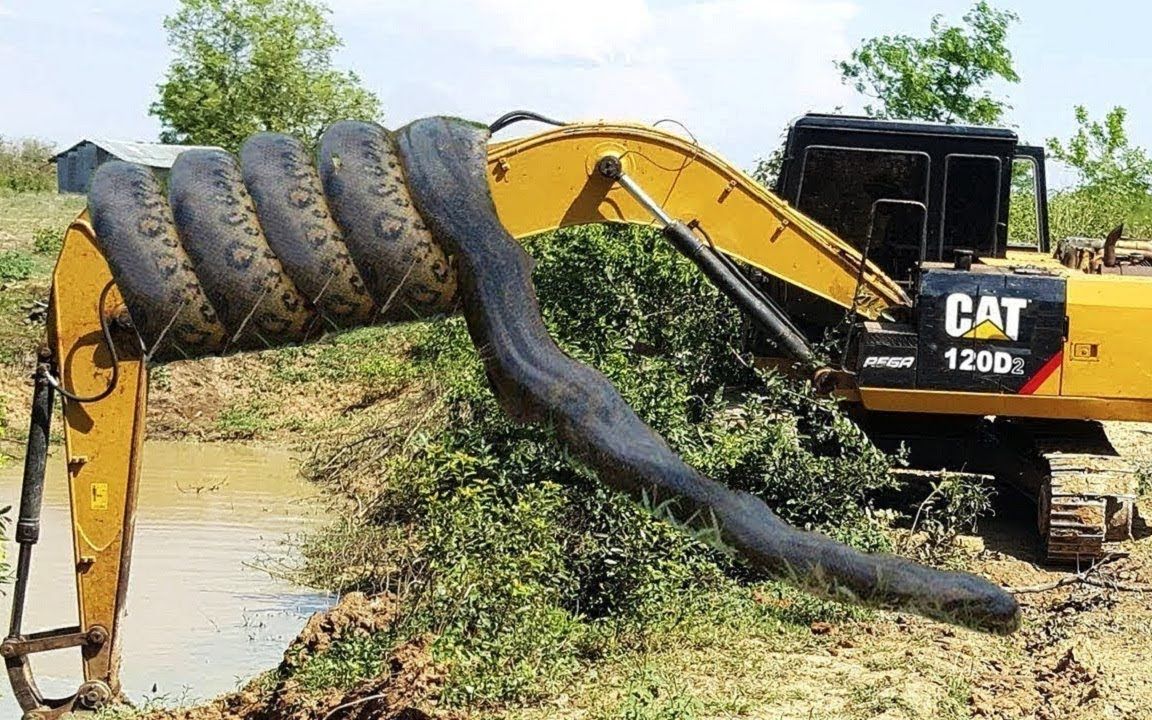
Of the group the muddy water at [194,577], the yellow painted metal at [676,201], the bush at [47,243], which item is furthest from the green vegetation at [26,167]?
the yellow painted metal at [676,201]

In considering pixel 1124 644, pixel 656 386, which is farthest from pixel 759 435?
pixel 1124 644

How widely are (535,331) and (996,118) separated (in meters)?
23.6

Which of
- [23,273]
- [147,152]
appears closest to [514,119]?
[23,273]

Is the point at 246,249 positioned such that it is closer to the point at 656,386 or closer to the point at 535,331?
the point at 535,331

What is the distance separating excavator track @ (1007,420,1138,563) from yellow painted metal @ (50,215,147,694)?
626 cm

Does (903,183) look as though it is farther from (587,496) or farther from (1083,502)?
(587,496)

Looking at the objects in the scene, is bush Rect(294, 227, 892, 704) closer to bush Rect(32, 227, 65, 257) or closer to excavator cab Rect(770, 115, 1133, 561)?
excavator cab Rect(770, 115, 1133, 561)

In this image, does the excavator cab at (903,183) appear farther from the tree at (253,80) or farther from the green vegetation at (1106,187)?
the tree at (253,80)

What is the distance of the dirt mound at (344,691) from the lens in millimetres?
8141

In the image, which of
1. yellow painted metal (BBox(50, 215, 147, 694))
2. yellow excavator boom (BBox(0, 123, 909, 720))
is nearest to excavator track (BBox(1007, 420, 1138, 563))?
yellow excavator boom (BBox(0, 123, 909, 720))

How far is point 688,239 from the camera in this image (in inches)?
386

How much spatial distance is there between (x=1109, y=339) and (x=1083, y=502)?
109cm

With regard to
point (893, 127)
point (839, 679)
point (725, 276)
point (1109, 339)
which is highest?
point (893, 127)

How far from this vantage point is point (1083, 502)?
1130 cm
